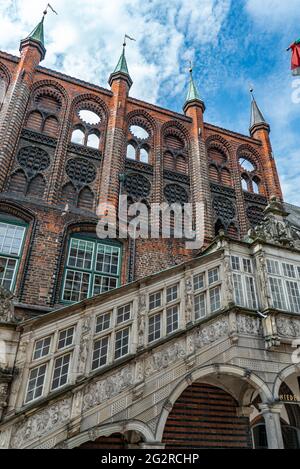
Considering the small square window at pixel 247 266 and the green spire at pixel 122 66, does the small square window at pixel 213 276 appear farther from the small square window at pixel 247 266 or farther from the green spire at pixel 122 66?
the green spire at pixel 122 66

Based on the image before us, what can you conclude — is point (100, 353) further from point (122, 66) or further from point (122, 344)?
point (122, 66)

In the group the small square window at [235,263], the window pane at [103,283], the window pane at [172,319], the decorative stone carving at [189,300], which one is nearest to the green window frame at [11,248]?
the window pane at [103,283]

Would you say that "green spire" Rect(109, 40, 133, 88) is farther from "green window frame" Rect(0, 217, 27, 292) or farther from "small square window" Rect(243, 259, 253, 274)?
"small square window" Rect(243, 259, 253, 274)

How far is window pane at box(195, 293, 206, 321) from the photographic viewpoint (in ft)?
27.2

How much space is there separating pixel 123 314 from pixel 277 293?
A: 459 centimetres

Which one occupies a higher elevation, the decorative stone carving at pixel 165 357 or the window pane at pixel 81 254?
the window pane at pixel 81 254

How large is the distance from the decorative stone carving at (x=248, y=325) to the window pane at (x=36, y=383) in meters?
4.70

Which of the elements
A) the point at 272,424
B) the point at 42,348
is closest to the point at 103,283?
the point at 42,348

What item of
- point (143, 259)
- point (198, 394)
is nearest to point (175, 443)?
point (198, 394)

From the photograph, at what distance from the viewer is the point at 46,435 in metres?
5.69

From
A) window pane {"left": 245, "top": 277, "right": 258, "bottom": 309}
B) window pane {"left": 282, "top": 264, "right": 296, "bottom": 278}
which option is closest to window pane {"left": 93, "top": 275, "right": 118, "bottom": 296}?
window pane {"left": 245, "top": 277, "right": 258, "bottom": 309}

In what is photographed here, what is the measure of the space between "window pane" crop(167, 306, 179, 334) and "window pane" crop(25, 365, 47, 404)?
2.85 metres

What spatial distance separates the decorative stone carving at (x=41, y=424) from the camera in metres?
5.58

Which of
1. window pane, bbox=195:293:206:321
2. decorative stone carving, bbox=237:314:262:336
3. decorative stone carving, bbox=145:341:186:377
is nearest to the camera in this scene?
decorative stone carving, bbox=145:341:186:377
